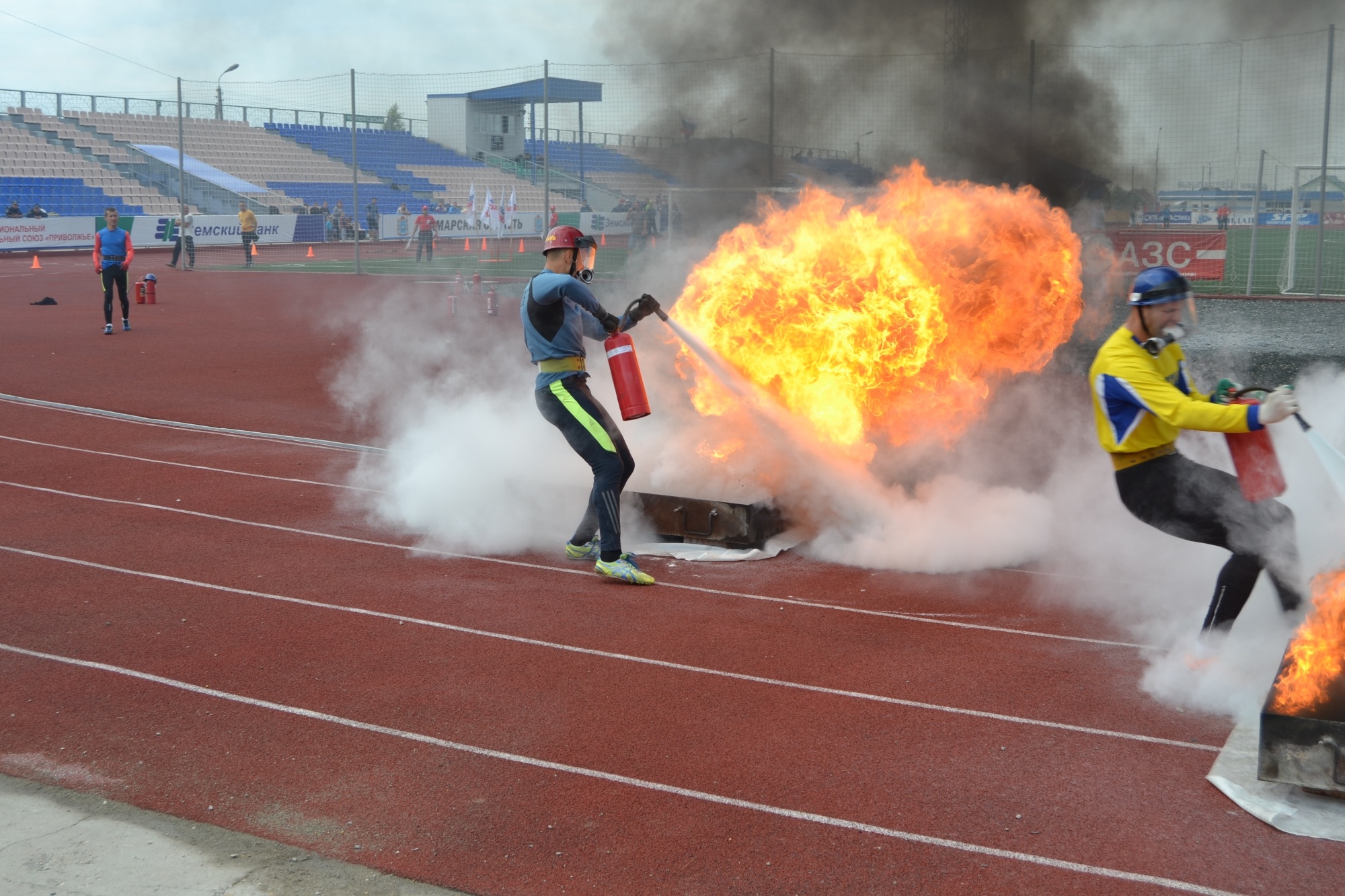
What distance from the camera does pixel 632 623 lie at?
5.68 meters

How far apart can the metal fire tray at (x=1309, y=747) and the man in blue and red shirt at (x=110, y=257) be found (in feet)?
54.3

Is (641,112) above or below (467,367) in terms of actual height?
above

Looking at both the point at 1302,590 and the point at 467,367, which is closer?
the point at 1302,590

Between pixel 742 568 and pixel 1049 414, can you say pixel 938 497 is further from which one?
pixel 1049 414

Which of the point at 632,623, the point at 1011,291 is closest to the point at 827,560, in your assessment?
the point at 632,623

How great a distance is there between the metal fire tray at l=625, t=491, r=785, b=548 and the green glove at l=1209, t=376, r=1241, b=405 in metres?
2.80

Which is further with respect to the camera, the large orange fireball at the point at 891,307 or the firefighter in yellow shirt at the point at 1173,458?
the large orange fireball at the point at 891,307

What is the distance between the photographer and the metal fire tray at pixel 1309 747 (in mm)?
3592

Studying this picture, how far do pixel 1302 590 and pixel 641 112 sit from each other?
1336 centimetres

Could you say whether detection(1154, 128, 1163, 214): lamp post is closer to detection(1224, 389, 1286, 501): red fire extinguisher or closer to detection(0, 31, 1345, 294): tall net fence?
detection(0, 31, 1345, 294): tall net fence

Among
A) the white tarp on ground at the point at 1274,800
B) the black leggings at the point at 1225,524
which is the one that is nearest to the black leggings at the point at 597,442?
the black leggings at the point at 1225,524

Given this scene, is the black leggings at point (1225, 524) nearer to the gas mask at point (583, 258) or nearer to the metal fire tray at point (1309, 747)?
the metal fire tray at point (1309, 747)

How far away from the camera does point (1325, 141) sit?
50.0 ft

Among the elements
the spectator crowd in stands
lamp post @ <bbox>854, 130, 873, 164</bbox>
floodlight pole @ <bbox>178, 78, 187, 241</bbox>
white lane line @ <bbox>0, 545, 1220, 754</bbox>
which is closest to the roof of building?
lamp post @ <bbox>854, 130, 873, 164</bbox>
